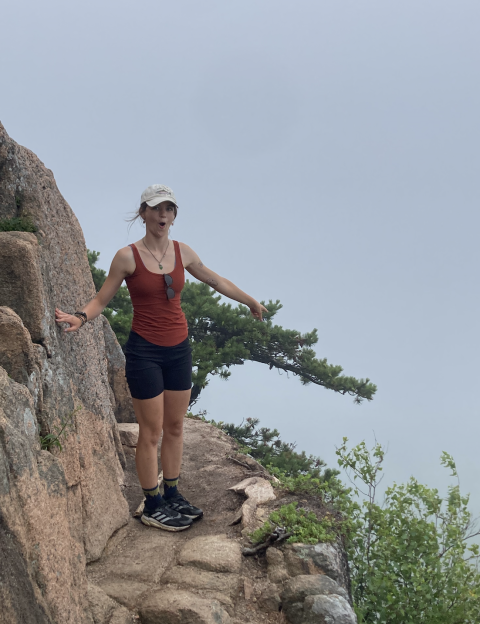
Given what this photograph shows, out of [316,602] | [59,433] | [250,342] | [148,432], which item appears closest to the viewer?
[316,602]

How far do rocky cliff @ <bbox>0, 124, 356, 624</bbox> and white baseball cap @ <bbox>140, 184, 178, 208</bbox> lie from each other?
3.38 feet

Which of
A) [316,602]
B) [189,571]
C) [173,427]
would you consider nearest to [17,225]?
[173,427]

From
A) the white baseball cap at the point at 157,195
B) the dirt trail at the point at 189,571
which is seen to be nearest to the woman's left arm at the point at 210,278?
the white baseball cap at the point at 157,195

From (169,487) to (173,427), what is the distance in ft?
2.44

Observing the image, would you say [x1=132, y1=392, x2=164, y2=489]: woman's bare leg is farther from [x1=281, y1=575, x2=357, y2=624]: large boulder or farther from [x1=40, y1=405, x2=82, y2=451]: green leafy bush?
[x1=281, y1=575, x2=357, y2=624]: large boulder

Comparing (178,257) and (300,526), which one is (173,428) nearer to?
(300,526)

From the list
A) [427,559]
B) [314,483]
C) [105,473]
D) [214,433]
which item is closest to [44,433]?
[105,473]

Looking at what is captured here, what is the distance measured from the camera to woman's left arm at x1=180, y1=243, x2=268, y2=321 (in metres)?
5.24

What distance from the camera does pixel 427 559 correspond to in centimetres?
518

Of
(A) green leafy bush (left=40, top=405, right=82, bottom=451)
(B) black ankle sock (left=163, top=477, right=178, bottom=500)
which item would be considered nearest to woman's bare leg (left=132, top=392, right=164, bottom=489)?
(B) black ankle sock (left=163, top=477, right=178, bottom=500)

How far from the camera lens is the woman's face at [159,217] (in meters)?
4.81

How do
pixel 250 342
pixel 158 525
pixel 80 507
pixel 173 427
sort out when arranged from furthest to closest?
pixel 250 342, pixel 158 525, pixel 173 427, pixel 80 507

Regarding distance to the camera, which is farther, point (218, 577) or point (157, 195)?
point (157, 195)

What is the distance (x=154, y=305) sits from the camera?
488cm
